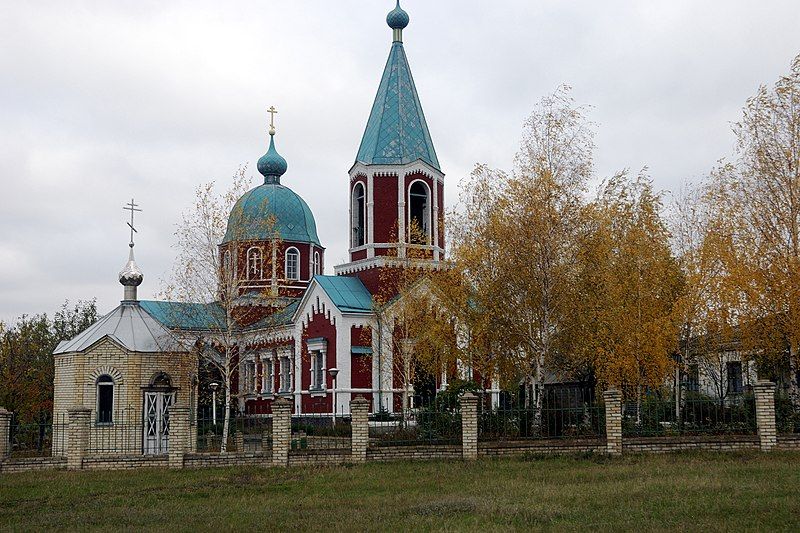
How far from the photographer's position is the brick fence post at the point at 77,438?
18625 millimetres

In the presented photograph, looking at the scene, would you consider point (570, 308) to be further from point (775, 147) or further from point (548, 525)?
point (548, 525)

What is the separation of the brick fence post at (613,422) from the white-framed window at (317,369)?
15.0 metres

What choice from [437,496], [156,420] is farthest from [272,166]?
[437,496]

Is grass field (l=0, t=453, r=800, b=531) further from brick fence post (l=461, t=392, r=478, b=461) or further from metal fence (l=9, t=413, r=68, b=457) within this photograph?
metal fence (l=9, t=413, r=68, b=457)

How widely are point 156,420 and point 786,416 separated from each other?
16.6m

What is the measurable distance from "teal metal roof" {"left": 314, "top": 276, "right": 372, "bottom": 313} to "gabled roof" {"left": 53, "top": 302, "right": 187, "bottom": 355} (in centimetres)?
630

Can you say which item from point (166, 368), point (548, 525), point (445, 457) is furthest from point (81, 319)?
point (548, 525)

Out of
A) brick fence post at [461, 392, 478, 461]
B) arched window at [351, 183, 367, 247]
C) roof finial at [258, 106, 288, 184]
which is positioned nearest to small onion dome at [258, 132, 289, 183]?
roof finial at [258, 106, 288, 184]

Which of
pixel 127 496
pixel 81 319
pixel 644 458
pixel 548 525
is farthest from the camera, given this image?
pixel 81 319

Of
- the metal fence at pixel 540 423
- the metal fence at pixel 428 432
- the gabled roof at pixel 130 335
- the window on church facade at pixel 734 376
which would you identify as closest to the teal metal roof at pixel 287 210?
the gabled roof at pixel 130 335

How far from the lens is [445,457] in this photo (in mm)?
18219

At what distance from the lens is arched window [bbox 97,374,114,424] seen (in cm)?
2528

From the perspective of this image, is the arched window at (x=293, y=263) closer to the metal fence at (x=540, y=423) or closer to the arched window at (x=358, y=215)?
the arched window at (x=358, y=215)

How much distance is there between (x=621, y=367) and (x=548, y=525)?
10838mm
